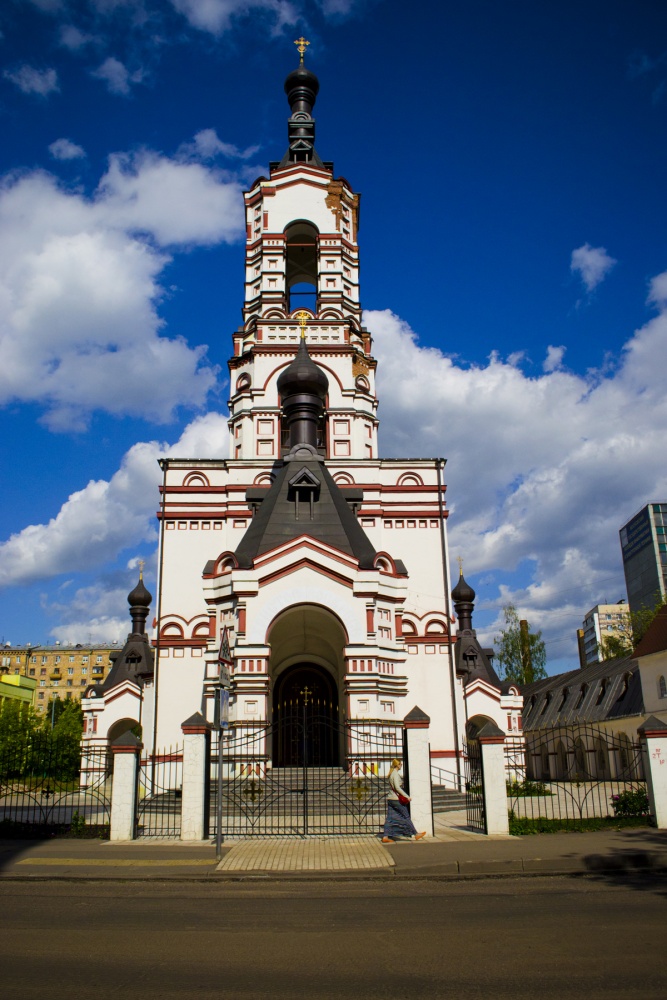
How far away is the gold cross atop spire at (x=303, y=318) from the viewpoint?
94.7 ft

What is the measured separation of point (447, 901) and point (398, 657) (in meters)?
13.5

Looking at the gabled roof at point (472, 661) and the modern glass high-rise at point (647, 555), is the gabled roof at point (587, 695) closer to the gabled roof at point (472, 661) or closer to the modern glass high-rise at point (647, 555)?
the gabled roof at point (472, 661)

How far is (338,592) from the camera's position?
21578 mm

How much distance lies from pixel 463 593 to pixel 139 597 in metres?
14.6

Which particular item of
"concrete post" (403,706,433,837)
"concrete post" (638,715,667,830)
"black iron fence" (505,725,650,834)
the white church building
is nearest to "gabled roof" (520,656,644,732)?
"black iron fence" (505,725,650,834)

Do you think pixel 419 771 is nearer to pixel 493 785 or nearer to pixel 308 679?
pixel 493 785

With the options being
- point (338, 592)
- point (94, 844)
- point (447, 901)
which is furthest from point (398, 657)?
point (447, 901)

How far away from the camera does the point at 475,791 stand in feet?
56.2

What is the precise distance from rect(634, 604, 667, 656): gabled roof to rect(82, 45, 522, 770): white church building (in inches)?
267

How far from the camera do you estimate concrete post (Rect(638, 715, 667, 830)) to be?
1448 centimetres

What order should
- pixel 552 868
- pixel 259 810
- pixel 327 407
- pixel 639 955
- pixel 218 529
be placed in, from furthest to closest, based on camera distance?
1. pixel 327 407
2. pixel 218 529
3. pixel 259 810
4. pixel 552 868
5. pixel 639 955

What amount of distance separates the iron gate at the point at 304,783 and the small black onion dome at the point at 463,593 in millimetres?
13296

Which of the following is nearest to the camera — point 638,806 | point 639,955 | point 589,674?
point 639,955

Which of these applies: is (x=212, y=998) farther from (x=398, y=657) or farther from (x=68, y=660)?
(x=68, y=660)
